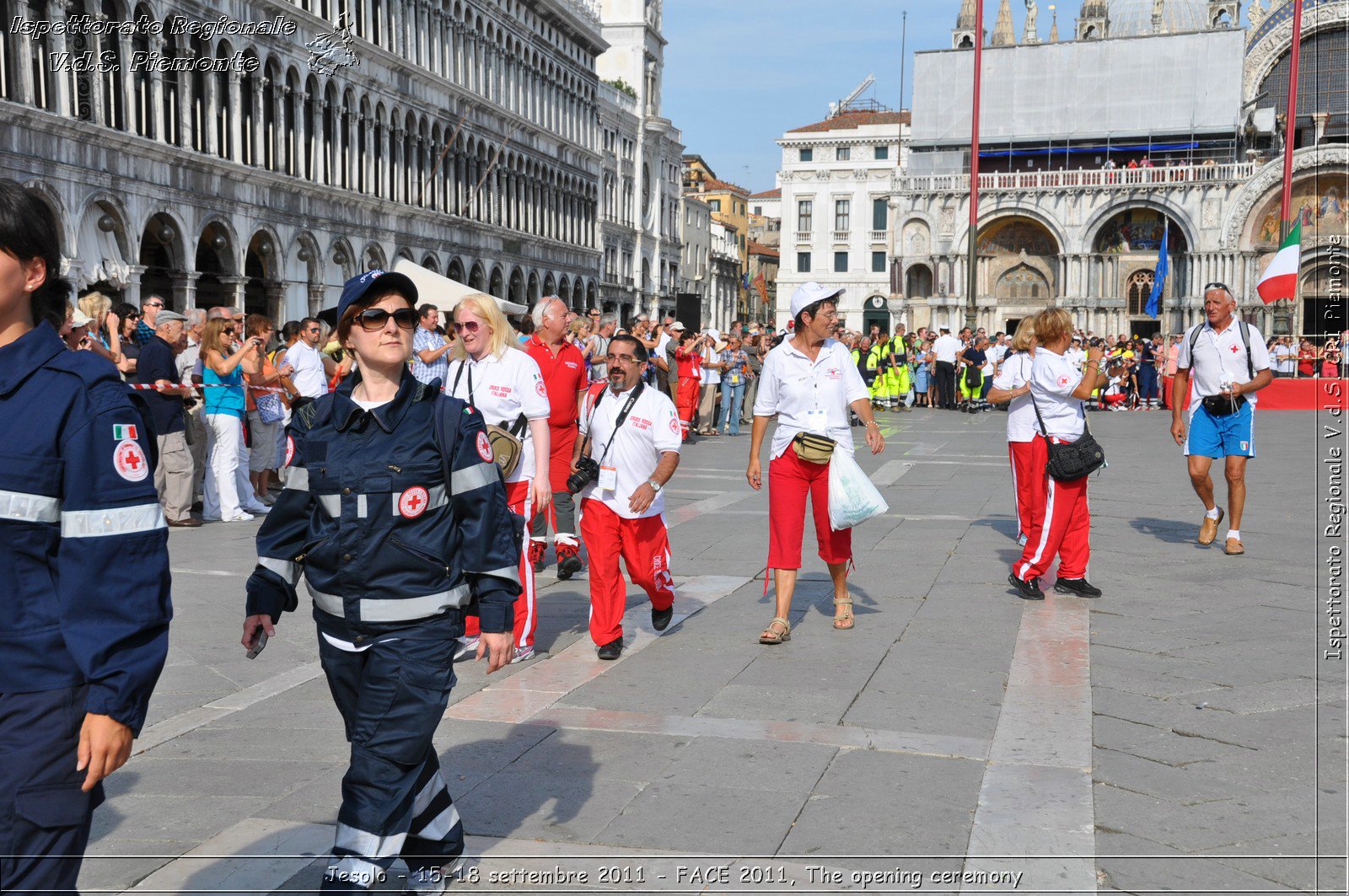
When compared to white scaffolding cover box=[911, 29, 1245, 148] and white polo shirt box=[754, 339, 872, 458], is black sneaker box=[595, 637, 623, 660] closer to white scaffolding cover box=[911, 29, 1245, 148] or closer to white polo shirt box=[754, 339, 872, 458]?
white polo shirt box=[754, 339, 872, 458]

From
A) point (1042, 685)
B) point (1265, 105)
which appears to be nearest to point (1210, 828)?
point (1042, 685)

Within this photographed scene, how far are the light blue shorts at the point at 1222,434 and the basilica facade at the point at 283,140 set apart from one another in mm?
15593

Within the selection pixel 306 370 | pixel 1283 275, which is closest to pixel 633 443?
pixel 306 370

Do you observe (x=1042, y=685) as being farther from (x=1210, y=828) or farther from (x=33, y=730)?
(x=33, y=730)

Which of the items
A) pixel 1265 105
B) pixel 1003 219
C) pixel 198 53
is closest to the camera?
pixel 198 53

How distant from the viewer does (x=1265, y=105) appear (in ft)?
211

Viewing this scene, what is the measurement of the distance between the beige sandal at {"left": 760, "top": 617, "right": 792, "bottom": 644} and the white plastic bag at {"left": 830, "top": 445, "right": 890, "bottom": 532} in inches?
22.7

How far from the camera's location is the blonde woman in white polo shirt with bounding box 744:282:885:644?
6.71 meters

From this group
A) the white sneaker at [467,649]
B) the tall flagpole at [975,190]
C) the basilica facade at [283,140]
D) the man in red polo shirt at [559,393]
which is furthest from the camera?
the tall flagpole at [975,190]

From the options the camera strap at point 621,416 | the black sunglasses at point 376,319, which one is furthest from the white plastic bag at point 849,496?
the black sunglasses at point 376,319

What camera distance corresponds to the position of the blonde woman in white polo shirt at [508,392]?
Result: 21.2 ft

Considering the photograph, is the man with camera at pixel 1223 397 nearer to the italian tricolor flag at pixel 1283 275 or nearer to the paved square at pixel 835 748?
the paved square at pixel 835 748

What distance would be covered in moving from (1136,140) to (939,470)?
52087 mm

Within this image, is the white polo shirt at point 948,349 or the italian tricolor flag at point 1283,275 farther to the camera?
the white polo shirt at point 948,349
